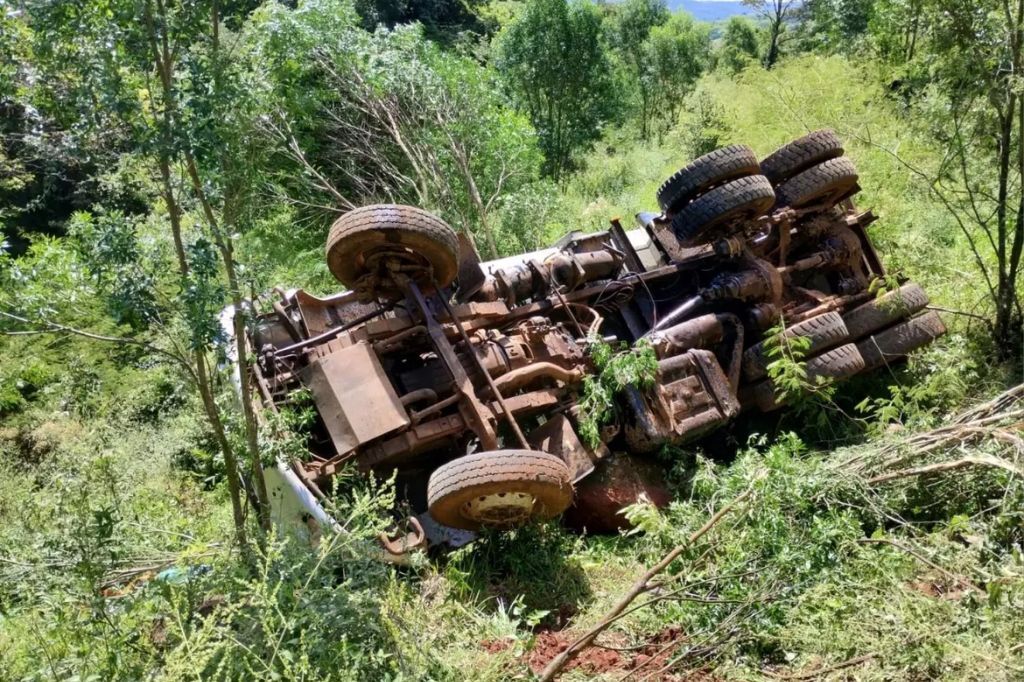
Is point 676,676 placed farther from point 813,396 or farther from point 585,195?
point 585,195

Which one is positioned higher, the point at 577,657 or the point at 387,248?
the point at 387,248

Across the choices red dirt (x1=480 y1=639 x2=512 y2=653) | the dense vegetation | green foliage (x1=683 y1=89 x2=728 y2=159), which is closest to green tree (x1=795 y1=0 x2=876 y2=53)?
green foliage (x1=683 y1=89 x2=728 y2=159)

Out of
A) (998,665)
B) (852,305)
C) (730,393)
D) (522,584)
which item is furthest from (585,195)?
(998,665)

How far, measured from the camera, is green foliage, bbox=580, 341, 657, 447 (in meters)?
4.54

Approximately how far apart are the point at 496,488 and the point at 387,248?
1.48 m

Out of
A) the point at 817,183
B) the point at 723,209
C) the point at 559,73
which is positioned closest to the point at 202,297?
the point at 723,209

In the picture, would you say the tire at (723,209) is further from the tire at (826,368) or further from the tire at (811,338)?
the tire at (826,368)

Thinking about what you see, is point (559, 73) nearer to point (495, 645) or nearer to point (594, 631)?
point (495, 645)

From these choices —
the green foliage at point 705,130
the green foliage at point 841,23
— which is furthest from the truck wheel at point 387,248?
the green foliage at point 841,23

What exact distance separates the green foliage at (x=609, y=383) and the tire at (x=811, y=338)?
3.36ft

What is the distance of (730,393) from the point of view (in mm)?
5062

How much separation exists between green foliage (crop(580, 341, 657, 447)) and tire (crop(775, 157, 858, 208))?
Result: 204 centimetres

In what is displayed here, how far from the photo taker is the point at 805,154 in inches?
233

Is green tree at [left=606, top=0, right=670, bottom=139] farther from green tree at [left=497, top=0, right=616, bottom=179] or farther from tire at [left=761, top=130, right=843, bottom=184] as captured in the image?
tire at [left=761, top=130, right=843, bottom=184]
